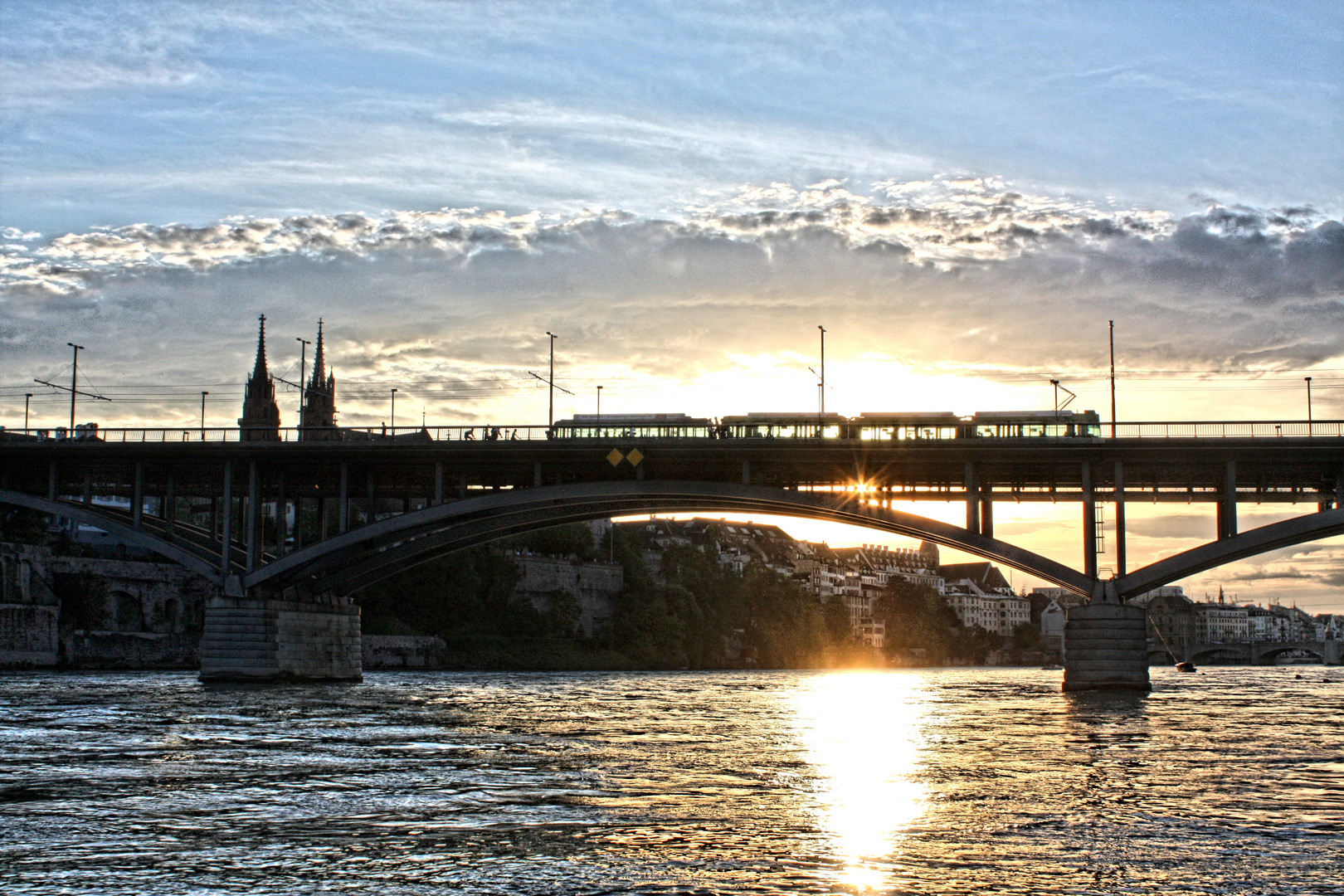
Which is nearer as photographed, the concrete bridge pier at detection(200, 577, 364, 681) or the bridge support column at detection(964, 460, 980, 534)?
the bridge support column at detection(964, 460, 980, 534)

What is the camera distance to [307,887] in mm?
14828

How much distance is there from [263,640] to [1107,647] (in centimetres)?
3977

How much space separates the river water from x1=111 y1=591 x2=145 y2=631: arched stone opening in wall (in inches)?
2170

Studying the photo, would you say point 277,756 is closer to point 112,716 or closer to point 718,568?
point 112,716

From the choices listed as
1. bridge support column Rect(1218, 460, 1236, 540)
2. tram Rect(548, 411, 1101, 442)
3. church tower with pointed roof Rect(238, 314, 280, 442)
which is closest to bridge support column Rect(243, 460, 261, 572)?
tram Rect(548, 411, 1101, 442)

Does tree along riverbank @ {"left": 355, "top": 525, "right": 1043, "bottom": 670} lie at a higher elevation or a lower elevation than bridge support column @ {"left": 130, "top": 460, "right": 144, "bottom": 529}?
lower

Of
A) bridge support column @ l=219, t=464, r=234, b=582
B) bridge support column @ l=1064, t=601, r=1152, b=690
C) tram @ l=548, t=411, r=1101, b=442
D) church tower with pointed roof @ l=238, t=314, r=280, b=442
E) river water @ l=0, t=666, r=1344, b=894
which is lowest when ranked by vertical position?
river water @ l=0, t=666, r=1344, b=894

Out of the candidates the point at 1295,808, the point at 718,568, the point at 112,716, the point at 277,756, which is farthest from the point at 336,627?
the point at 718,568

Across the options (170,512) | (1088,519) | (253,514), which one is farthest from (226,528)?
(1088,519)

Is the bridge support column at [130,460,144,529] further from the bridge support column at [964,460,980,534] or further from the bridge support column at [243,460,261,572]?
the bridge support column at [964,460,980,534]

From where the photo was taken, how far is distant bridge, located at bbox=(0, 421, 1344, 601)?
2436 inches

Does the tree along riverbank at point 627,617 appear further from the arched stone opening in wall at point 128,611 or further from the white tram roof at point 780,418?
the white tram roof at point 780,418

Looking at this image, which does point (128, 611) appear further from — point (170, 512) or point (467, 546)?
point (467, 546)

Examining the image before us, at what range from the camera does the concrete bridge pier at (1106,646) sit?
61500mm
